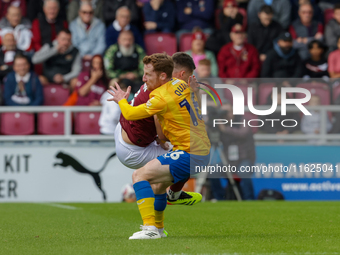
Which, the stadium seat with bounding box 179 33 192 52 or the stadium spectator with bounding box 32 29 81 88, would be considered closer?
the stadium spectator with bounding box 32 29 81 88

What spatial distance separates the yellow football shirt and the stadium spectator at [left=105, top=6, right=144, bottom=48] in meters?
7.64

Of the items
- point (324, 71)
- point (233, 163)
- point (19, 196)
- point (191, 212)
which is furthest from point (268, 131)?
point (19, 196)

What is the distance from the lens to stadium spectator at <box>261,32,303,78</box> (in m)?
12.9

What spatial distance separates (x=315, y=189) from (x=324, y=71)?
2.90 m

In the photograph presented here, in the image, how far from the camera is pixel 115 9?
1401 cm

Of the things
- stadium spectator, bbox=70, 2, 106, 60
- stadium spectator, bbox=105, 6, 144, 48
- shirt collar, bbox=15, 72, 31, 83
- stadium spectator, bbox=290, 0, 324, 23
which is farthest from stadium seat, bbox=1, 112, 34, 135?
stadium spectator, bbox=290, 0, 324, 23

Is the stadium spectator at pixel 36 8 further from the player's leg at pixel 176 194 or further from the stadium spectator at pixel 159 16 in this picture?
the player's leg at pixel 176 194

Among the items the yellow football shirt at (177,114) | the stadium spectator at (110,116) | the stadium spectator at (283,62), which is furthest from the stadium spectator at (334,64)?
the yellow football shirt at (177,114)

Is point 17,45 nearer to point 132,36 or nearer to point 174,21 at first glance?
point 132,36

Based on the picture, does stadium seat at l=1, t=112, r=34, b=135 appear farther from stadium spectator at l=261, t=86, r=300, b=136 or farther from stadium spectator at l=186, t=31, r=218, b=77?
stadium spectator at l=261, t=86, r=300, b=136

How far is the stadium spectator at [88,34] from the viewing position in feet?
44.2

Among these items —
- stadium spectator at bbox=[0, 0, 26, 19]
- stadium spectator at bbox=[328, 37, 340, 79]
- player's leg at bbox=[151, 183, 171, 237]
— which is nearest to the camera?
player's leg at bbox=[151, 183, 171, 237]

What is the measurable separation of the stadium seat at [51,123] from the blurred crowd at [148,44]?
0.46 metres

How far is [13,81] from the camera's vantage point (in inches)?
481
